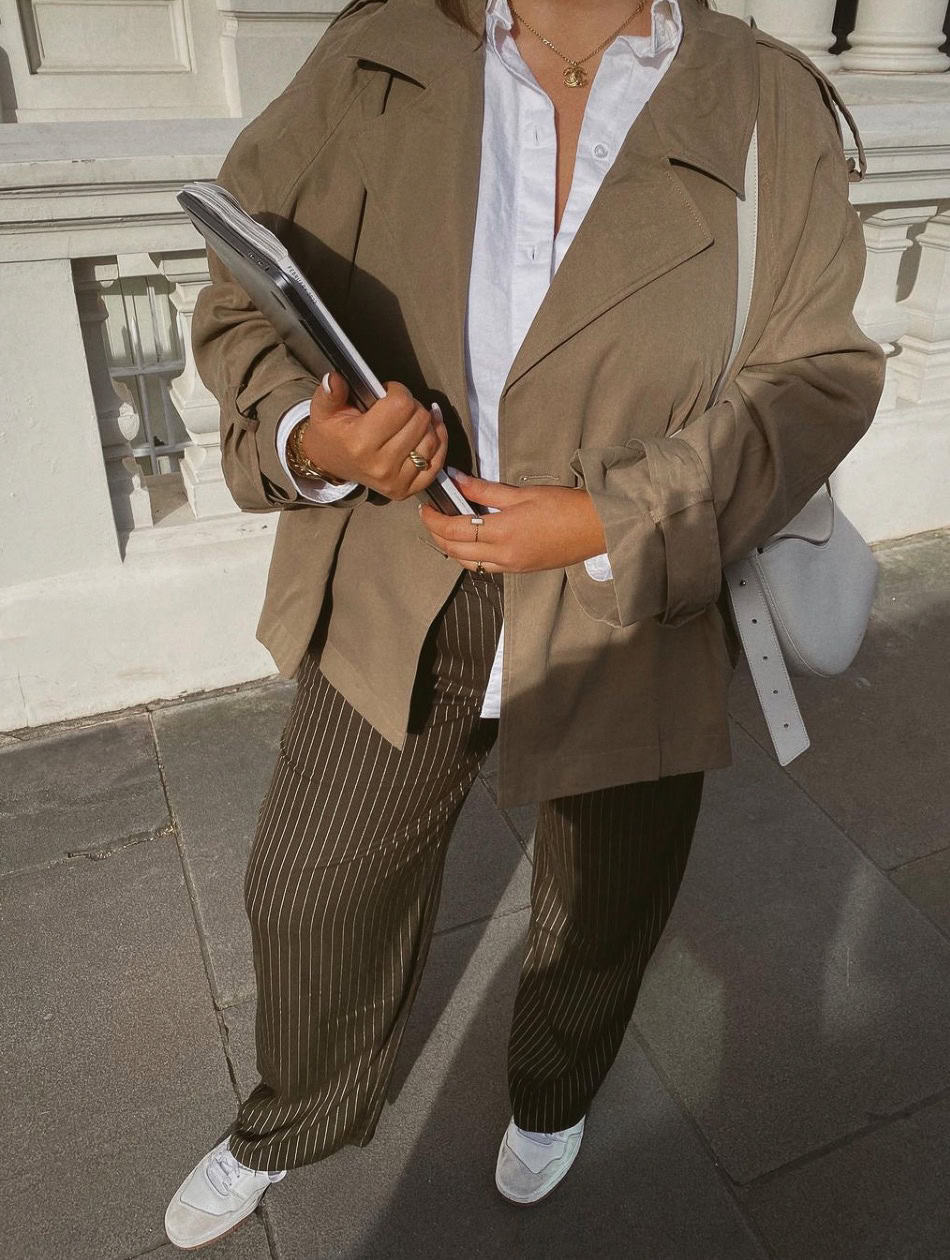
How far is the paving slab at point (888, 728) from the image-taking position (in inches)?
113

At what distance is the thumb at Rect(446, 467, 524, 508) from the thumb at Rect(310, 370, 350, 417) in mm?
171

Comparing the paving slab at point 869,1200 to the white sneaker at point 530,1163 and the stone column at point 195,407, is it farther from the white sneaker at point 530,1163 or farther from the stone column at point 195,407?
the stone column at point 195,407

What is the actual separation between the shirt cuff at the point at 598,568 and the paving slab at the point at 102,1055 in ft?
4.51

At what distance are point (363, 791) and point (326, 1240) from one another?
90cm

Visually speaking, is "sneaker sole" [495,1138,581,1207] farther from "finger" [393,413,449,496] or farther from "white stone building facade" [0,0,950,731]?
"white stone building facade" [0,0,950,731]

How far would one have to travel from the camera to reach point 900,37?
6848 millimetres

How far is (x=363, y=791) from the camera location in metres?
1.64

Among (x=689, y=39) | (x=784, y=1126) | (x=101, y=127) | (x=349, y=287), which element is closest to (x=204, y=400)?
(x=101, y=127)

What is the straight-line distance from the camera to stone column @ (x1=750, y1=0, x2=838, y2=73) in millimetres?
6621

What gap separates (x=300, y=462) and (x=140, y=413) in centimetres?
244

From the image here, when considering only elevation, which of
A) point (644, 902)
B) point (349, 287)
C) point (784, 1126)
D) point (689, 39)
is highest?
point (689, 39)

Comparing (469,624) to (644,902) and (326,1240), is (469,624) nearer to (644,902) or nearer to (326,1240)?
(644,902)

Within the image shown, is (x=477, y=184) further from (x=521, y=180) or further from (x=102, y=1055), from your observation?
(x=102, y=1055)

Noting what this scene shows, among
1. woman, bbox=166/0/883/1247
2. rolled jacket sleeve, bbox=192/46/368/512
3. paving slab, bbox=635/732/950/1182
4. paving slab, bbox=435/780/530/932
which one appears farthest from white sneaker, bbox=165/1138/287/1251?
rolled jacket sleeve, bbox=192/46/368/512
